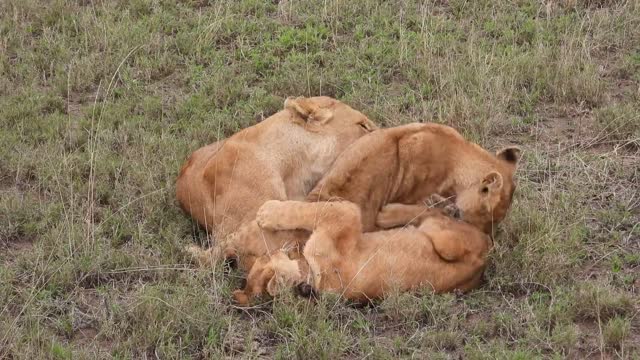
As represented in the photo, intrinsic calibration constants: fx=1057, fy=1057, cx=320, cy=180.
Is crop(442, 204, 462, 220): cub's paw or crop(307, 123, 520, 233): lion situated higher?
crop(307, 123, 520, 233): lion

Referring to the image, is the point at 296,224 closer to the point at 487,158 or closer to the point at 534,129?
the point at 487,158

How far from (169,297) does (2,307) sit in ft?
2.95

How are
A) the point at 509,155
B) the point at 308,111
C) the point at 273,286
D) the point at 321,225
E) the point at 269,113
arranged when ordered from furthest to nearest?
1. the point at 269,113
2. the point at 308,111
3. the point at 509,155
4. the point at 321,225
5. the point at 273,286

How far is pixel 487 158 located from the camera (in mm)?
6289

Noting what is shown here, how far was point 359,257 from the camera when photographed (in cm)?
561

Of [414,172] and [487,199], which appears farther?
[414,172]

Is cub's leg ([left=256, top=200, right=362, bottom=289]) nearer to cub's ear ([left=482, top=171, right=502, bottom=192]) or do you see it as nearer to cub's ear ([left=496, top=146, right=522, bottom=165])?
cub's ear ([left=482, top=171, right=502, bottom=192])

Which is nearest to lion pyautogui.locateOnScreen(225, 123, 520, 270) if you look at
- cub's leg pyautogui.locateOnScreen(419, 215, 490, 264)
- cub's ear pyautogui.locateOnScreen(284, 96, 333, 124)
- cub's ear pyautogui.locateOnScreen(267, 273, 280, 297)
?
cub's leg pyautogui.locateOnScreen(419, 215, 490, 264)

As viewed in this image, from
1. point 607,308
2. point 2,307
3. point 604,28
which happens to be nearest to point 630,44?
point 604,28

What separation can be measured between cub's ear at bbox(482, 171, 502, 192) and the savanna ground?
360 mm

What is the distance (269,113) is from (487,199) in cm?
274

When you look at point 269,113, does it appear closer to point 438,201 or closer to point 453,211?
point 438,201

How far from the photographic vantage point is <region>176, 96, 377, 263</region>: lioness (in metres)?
6.16

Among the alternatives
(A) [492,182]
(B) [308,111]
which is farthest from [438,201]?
(B) [308,111]
